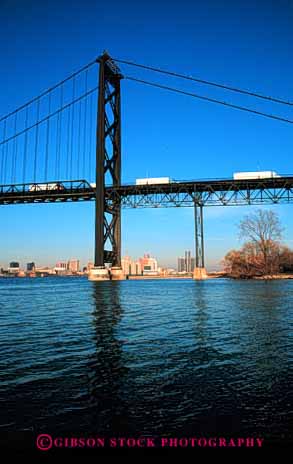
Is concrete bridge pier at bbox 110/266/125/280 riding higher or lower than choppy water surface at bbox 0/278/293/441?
higher

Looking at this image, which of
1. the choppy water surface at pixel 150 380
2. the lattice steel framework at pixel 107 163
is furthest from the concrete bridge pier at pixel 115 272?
the choppy water surface at pixel 150 380

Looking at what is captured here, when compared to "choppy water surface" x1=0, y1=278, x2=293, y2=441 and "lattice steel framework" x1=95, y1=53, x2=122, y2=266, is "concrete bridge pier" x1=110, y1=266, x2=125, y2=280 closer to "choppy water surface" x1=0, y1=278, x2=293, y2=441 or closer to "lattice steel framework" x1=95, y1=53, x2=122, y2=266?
"lattice steel framework" x1=95, y1=53, x2=122, y2=266

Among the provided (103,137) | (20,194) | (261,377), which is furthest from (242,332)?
(20,194)

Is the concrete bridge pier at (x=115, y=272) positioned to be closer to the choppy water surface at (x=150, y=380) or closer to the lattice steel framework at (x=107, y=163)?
the lattice steel framework at (x=107, y=163)

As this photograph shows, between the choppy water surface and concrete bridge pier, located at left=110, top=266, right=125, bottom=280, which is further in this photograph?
concrete bridge pier, located at left=110, top=266, right=125, bottom=280

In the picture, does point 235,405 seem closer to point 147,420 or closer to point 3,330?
point 147,420

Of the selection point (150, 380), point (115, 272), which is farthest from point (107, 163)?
point (150, 380)

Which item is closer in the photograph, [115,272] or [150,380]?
[150,380]

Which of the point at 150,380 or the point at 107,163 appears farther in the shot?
the point at 107,163

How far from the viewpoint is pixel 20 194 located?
66.1 meters

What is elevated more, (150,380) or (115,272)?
(115,272)

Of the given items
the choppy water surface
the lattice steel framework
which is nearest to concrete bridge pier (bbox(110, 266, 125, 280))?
the lattice steel framework

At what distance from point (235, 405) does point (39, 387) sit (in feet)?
9.89

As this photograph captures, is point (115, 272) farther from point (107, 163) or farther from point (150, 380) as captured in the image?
point (150, 380)
